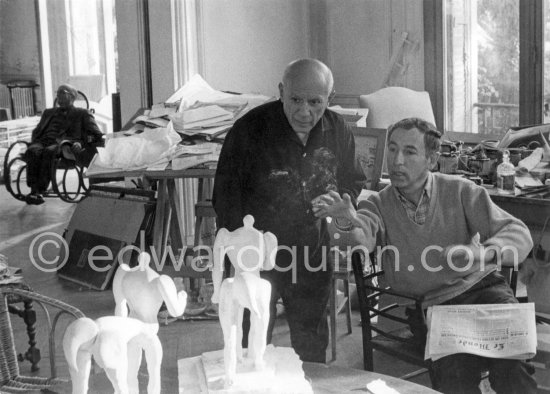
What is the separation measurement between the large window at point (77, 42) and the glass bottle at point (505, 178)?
10132 millimetres

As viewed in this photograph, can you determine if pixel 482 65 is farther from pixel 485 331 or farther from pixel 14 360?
pixel 14 360

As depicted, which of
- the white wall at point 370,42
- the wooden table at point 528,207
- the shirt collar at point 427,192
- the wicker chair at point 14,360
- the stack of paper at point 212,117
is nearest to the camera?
the wicker chair at point 14,360

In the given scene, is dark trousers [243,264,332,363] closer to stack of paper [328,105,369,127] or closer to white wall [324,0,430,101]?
stack of paper [328,105,369,127]

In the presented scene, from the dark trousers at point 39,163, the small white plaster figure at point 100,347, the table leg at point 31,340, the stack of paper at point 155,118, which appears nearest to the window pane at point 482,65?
the stack of paper at point 155,118

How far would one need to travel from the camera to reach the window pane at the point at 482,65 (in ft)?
21.8

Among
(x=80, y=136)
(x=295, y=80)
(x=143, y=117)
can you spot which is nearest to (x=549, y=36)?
(x=143, y=117)

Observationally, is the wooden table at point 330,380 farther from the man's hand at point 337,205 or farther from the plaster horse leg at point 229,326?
the man's hand at point 337,205

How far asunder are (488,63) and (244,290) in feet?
17.4

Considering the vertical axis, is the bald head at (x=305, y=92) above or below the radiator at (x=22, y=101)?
above

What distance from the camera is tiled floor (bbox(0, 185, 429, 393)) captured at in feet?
14.2

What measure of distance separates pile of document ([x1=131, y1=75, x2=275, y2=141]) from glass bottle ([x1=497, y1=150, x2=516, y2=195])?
5.46 feet

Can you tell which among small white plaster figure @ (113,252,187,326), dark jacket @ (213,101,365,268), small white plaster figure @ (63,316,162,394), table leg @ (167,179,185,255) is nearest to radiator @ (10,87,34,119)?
table leg @ (167,179,185,255)

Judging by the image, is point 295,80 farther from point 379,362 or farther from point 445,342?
point 379,362

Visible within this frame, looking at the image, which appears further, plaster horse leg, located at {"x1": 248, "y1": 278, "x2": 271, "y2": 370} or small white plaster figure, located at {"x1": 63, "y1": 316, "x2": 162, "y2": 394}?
plaster horse leg, located at {"x1": 248, "y1": 278, "x2": 271, "y2": 370}
